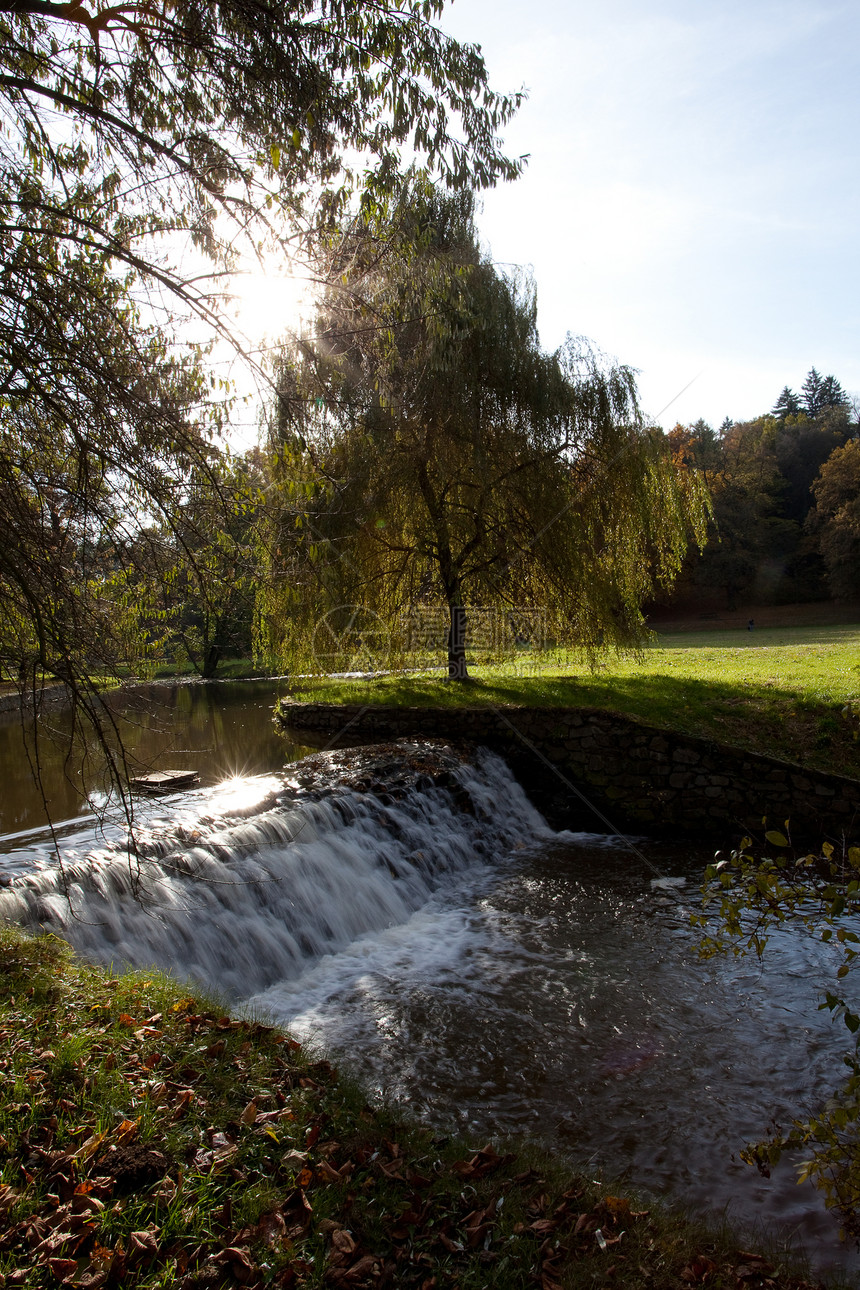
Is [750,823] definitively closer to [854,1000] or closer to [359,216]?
[854,1000]

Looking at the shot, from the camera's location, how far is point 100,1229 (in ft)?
8.05

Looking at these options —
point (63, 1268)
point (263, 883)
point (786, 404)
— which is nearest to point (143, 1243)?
point (63, 1268)

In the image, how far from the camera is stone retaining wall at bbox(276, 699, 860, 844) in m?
8.91

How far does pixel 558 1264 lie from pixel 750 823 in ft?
24.1

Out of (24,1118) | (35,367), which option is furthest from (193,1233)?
(35,367)

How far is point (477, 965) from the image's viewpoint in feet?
20.0

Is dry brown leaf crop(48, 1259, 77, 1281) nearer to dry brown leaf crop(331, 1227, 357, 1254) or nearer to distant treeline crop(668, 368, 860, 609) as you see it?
dry brown leaf crop(331, 1227, 357, 1254)

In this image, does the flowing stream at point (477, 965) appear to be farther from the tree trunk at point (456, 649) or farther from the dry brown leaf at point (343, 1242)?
the tree trunk at point (456, 649)

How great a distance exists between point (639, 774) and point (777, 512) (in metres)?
39.8

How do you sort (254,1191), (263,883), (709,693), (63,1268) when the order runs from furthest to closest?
1. (709,693)
2. (263,883)
3. (254,1191)
4. (63,1268)

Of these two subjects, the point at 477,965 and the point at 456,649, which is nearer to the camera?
the point at 477,965

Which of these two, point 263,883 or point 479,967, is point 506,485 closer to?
point 263,883

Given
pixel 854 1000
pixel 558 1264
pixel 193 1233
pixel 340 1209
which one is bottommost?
pixel 854 1000

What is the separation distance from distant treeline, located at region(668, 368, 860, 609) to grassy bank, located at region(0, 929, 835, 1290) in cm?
3131
